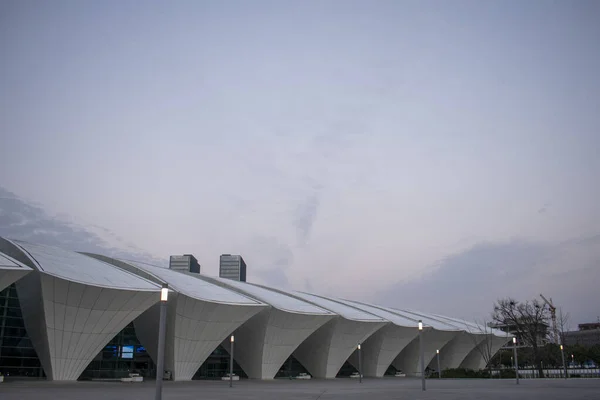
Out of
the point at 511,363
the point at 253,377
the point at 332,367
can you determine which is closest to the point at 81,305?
the point at 253,377

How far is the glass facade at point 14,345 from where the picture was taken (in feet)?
115

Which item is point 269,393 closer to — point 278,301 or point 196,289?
point 196,289

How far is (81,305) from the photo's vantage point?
30.6 m

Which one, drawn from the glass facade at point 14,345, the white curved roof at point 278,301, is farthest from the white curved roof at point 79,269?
the white curved roof at point 278,301

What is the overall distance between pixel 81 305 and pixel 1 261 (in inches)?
233

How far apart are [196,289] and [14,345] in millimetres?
13091

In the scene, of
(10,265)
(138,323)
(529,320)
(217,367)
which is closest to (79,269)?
(10,265)

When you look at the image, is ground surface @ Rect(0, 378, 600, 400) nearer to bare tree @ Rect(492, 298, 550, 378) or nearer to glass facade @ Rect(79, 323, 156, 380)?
glass facade @ Rect(79, 323, 156, 380)

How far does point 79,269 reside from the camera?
31984 mm

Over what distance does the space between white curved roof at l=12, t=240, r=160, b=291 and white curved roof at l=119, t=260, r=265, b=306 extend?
127 inches

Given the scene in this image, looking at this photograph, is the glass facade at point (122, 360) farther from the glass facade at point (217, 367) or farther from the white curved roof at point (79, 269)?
the white curved roof at point (79, 269)

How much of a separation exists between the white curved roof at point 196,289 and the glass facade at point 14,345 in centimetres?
889

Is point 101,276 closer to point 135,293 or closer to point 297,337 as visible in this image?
point 135,293

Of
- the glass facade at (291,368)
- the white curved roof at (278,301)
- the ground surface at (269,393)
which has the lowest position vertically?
the glass facade at (291,368)
